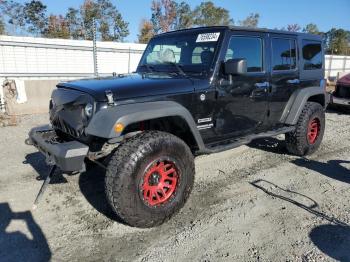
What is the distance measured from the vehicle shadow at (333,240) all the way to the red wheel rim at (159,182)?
1.48 m

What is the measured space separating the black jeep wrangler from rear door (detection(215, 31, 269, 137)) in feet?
0.04

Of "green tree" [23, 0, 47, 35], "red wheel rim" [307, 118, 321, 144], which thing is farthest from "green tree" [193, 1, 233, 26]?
"red wheel rim" [307, 118, 321, 144]

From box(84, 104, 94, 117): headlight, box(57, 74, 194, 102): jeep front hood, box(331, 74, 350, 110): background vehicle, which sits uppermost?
A: box(57, 74, 194, 102): jeep front hood

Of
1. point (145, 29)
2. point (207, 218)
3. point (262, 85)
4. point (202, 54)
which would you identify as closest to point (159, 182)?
point (207, 218)

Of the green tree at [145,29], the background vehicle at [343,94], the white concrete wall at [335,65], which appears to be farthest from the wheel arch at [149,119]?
the green tree at [145,29]

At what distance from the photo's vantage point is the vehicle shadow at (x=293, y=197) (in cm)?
377

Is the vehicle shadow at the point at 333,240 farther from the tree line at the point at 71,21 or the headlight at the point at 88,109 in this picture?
the tree line at the point at 71,21

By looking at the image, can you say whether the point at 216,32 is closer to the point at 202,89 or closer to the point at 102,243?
the point at 202,89

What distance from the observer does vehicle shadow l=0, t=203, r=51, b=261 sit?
3043 mm

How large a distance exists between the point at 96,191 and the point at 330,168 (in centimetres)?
354

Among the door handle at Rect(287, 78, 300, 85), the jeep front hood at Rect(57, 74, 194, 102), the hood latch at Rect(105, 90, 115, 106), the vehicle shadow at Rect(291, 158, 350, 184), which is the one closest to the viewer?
the hood latch at Rect(105, 90, 115, 106)

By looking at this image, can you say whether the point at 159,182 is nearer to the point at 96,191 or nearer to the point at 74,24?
the point at 96,191

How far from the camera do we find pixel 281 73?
513cm

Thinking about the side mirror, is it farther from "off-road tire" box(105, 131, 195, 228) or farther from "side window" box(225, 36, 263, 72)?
"off-road tire" box(105, 131, 195, 228)
